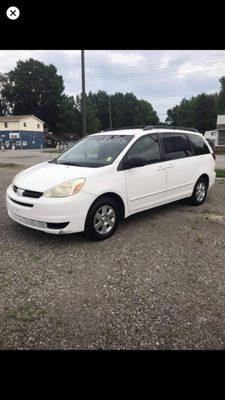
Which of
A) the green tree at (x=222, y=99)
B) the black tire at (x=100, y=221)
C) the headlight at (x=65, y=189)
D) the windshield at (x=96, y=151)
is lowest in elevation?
the black tire at (x=100, y=221)

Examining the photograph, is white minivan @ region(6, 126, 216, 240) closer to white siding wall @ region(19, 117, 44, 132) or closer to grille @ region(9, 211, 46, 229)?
grille @ region(9, 211, 46, 229)

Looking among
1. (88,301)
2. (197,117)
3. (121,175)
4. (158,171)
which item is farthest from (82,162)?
(197,117)

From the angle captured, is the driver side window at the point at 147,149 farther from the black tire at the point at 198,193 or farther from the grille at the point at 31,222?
the grille at the point at 31,222

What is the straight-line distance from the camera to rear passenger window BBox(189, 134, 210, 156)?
6.66m

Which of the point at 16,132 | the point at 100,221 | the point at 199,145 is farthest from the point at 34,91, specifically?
the point at 100,221

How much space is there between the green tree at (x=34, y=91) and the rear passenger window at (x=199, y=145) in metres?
75.7

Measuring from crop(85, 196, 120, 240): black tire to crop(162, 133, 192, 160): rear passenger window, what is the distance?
1.71 meters

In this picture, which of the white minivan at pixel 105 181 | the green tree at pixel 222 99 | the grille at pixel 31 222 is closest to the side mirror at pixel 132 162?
the white minivan at pixel 105 181

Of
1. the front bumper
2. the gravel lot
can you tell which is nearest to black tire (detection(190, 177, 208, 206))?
the gravel lot

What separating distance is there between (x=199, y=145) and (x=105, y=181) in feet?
10.4

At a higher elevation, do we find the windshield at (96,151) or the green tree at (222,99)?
the green tree at (222,99)
